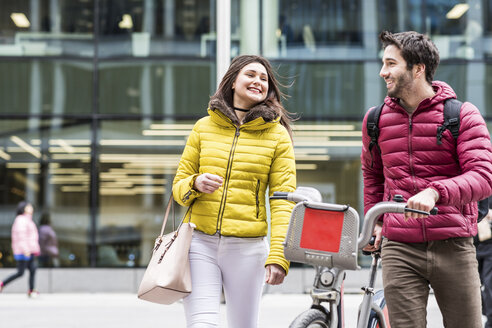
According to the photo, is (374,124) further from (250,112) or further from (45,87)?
(45,87)

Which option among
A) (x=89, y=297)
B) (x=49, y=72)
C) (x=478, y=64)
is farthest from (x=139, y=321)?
(x=478, y=64)

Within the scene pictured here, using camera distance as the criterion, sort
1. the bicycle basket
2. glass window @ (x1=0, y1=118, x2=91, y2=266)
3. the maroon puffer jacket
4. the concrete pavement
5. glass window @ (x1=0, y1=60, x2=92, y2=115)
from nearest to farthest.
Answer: the bicycle basket < the maroon puffer jacket < the concrete pavement < glass window @ (x1=0, y1=118, x2=91, y2=266) < glass window @ (x1=0, y1=60, x2=92, y2=115)

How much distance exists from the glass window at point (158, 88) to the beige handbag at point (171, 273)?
418 inches

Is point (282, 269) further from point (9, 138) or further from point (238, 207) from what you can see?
point (9, 138)

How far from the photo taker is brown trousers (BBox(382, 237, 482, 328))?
12.5 ft

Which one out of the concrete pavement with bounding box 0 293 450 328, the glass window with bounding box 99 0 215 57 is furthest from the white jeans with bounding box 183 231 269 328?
the glass window with bounding box 99 0 215 57

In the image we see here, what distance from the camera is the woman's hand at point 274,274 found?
12.7ft

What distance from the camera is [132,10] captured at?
1489cm

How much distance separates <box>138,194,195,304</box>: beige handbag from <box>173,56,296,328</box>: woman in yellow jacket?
9cm

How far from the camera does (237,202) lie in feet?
13.2

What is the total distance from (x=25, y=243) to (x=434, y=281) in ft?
34.1

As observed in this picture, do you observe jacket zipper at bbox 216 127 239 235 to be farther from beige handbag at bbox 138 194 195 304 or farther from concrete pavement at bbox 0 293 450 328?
concrete pavement at bbox 0 293 450 328

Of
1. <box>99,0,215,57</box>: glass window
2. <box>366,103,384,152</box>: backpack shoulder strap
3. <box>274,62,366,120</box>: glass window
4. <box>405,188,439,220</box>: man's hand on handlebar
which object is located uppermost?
<box>99,0,215,57</box>: glass window

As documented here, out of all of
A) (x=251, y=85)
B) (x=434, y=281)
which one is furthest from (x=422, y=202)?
(x=251, y=85)
